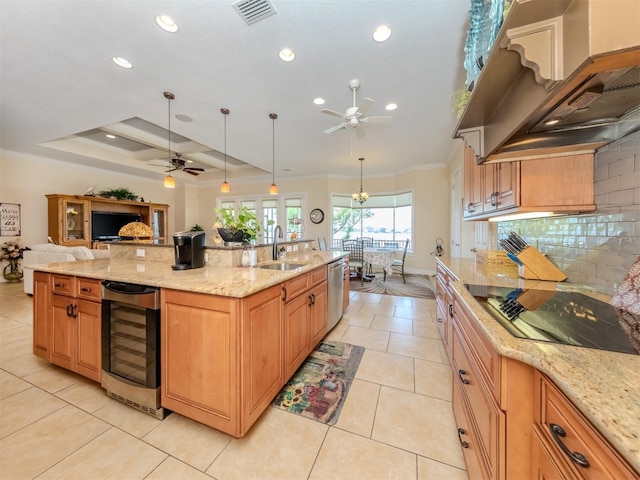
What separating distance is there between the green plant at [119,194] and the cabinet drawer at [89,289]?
575 cm

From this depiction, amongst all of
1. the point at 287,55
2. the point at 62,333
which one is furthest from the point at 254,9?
the point at 62,333

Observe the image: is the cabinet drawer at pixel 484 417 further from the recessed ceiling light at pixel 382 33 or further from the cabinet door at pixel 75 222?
the cabinet door at pixel 75 222

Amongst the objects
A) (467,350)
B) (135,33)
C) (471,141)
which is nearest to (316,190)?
(135,33)

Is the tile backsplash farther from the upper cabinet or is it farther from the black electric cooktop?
the black electric cooktop

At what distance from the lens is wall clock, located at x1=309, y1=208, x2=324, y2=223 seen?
6953 millimetres

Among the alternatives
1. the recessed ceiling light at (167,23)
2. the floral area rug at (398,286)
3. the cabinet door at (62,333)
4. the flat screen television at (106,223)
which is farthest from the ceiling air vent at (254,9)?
the flat screen television at (106,223)

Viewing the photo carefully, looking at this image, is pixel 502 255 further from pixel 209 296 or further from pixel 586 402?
pixel 209 296

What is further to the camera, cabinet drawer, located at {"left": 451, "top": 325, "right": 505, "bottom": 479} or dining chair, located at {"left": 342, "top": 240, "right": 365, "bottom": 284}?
dining chair, located at {"left": 342, "top": 240, "right": 365, "bottom": 284}

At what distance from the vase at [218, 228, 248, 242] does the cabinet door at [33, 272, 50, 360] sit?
4.51 feet

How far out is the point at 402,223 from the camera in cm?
659

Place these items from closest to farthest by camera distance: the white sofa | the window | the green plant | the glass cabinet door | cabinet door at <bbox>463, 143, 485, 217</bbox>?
cabinet door at <bbox>463, 143, 485, 217</bbox>
the white sofa
the glass cabinet door
the green plant
the window

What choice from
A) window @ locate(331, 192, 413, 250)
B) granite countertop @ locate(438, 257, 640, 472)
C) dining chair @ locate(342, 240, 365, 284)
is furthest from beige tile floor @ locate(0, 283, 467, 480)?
window @ locate(331, 192, 413, 250)

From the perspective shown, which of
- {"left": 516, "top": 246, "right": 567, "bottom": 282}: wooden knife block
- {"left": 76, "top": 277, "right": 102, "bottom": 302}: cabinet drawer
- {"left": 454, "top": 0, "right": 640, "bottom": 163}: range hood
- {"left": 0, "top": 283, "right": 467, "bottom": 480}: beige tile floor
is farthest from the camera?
{"left": 76, "top": 277, "right": 102, "bottom": 302}: cabinet drawer

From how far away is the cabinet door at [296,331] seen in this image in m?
1.73
